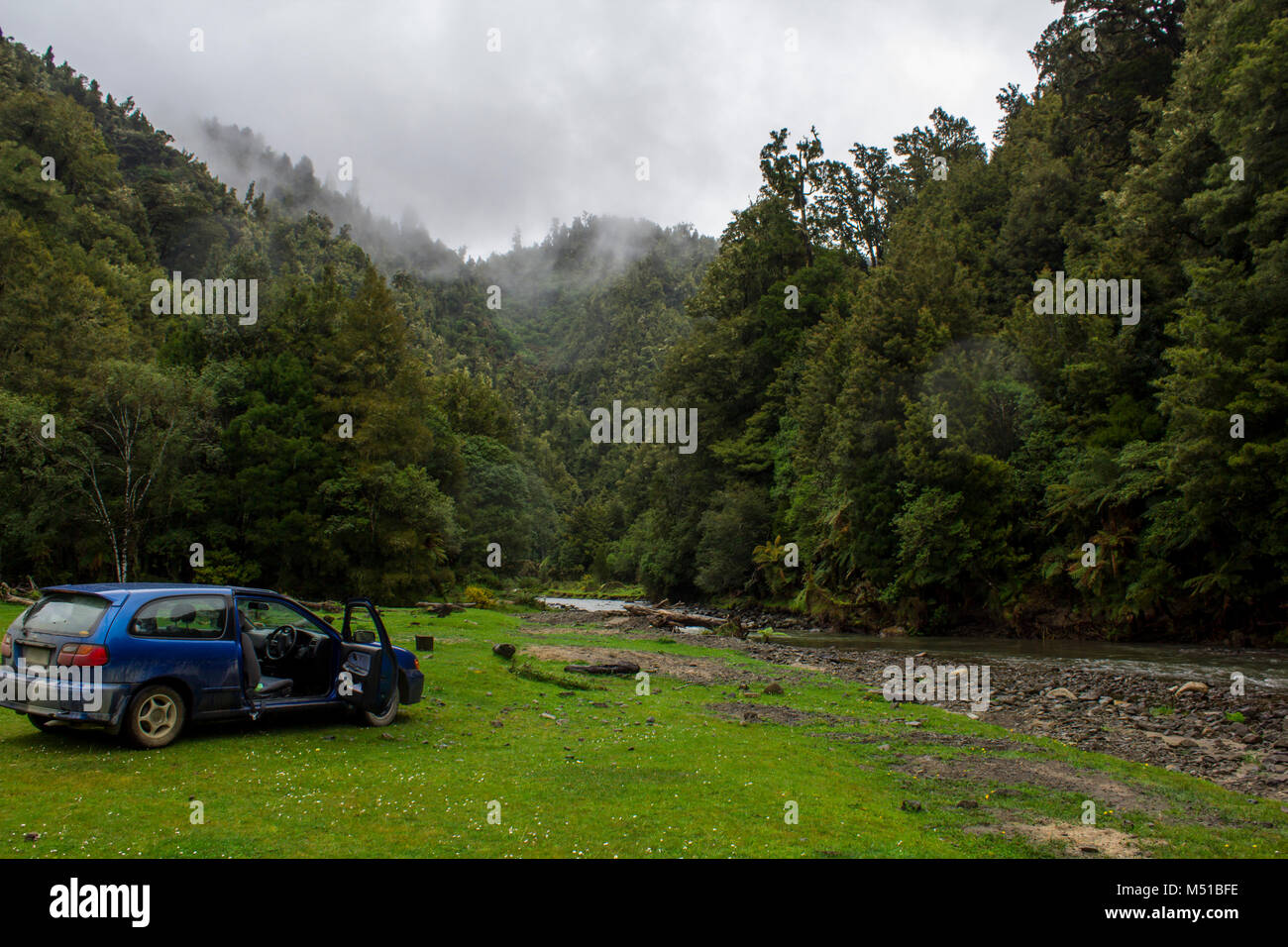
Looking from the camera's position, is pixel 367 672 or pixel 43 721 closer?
pixel 43 721

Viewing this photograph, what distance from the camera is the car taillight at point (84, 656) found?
28.5 feet

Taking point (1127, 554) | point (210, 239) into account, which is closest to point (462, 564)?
point (1127, 554)

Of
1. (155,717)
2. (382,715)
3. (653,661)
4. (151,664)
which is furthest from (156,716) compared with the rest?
(653,661)

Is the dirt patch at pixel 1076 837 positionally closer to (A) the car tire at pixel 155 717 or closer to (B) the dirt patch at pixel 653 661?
(A) the car tire at pixel 155 717

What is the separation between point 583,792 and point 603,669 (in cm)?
1101

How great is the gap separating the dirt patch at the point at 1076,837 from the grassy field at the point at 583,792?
0.12ft

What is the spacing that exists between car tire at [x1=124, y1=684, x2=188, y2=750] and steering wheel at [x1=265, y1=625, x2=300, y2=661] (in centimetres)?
171

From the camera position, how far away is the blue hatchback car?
8766mm

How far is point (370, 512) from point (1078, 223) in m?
45.3

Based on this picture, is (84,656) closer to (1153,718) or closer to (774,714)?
(774,714)

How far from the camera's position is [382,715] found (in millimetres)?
11469

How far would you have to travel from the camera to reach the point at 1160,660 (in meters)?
23.7

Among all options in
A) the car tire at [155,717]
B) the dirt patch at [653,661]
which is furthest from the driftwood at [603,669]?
the car tire at [155,717]

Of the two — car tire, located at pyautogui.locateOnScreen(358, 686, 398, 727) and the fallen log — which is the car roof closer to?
car tire, located at pyautogui.locateOnScreen(358, 686, 398, 727)
